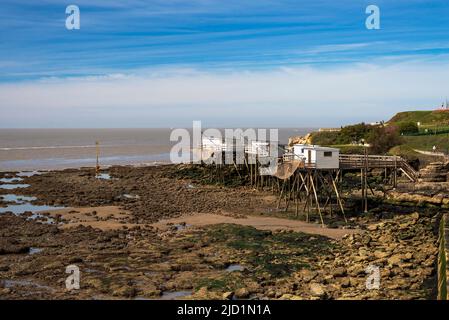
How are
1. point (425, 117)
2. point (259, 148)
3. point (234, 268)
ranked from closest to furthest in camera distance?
point (234, 268)
point (259, 148)
point (425, 117)

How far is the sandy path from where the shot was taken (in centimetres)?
2947

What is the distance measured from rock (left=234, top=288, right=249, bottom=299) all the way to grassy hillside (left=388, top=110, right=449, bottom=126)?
66.4 meters

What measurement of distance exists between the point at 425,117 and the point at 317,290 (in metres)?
75.5

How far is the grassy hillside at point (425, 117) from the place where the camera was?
80.5 m

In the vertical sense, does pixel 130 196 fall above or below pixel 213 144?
below

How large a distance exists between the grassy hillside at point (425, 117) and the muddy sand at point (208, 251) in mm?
50752

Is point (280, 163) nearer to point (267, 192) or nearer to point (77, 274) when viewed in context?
point (267, 192)

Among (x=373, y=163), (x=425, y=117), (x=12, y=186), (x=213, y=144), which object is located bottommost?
(x=12, y=186)

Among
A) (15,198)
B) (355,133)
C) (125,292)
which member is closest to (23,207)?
(15,198)

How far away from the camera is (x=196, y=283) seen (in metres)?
19.9

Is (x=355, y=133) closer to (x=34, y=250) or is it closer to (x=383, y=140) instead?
(x=383, y=140)

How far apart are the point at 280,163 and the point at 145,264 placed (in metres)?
18.8

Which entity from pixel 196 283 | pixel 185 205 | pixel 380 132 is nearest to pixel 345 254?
pixel 196 283

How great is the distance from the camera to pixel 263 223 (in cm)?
3195
